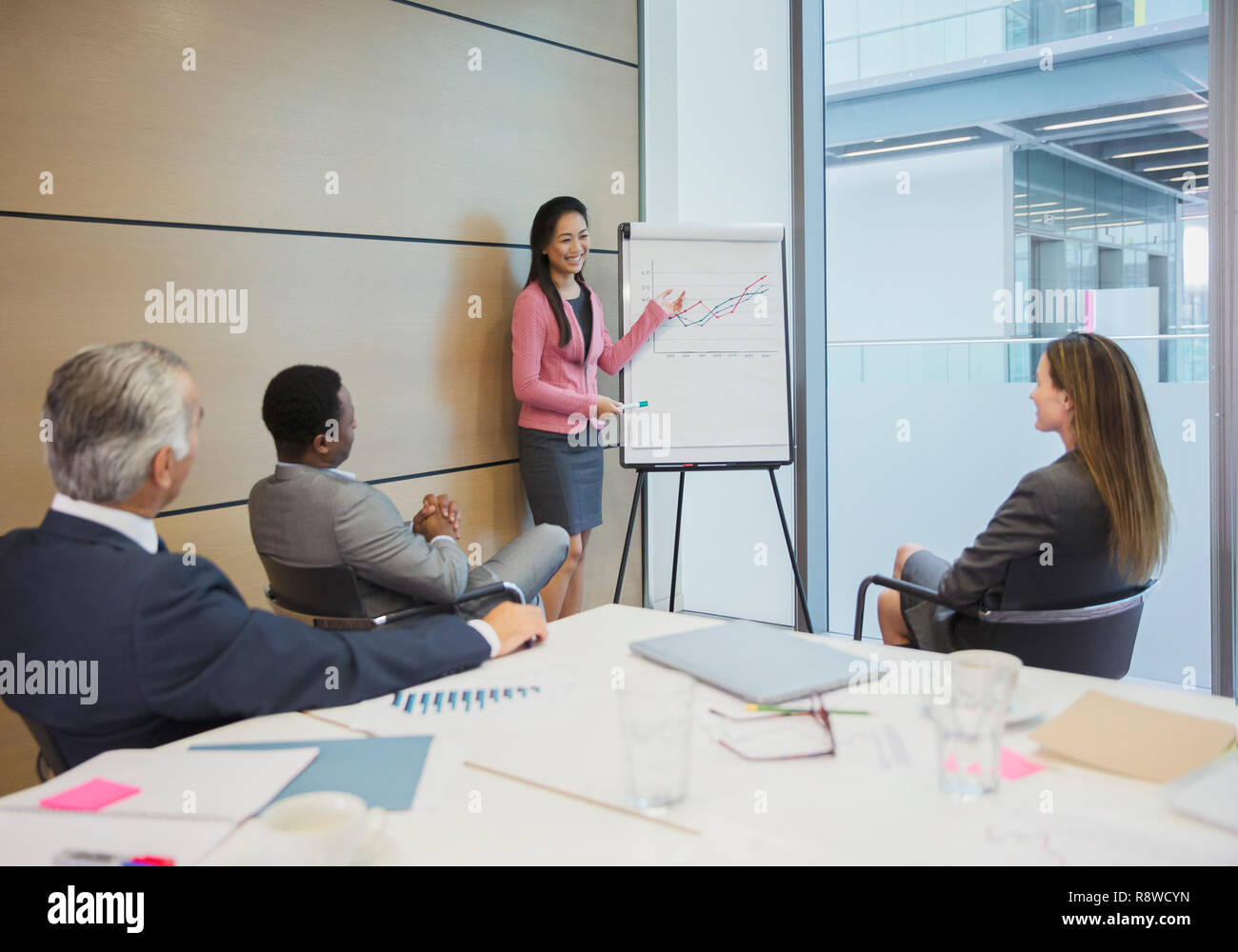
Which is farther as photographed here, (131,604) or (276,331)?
(276,331)

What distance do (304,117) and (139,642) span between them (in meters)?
2.36

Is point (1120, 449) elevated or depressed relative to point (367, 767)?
elevated

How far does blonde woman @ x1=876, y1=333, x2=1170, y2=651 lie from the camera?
227cm

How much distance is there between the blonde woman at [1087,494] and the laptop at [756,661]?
2.62 ft

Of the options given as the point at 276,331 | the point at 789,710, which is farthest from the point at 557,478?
the point at 789,710

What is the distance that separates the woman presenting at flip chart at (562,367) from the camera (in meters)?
3.81

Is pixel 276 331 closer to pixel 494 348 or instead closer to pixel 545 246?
pixel 494 348

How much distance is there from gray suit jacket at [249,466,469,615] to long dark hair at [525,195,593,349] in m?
1.63

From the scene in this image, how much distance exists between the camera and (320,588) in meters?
2.36

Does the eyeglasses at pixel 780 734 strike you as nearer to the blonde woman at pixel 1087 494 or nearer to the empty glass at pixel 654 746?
the empty glass at pixel 654 746

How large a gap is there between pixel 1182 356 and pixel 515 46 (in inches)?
107

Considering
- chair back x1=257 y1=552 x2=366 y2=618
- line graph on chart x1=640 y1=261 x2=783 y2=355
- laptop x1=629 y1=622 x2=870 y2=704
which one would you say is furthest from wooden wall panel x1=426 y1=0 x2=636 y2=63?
laptop x1=629 y1=622 x2=870 y2=704
